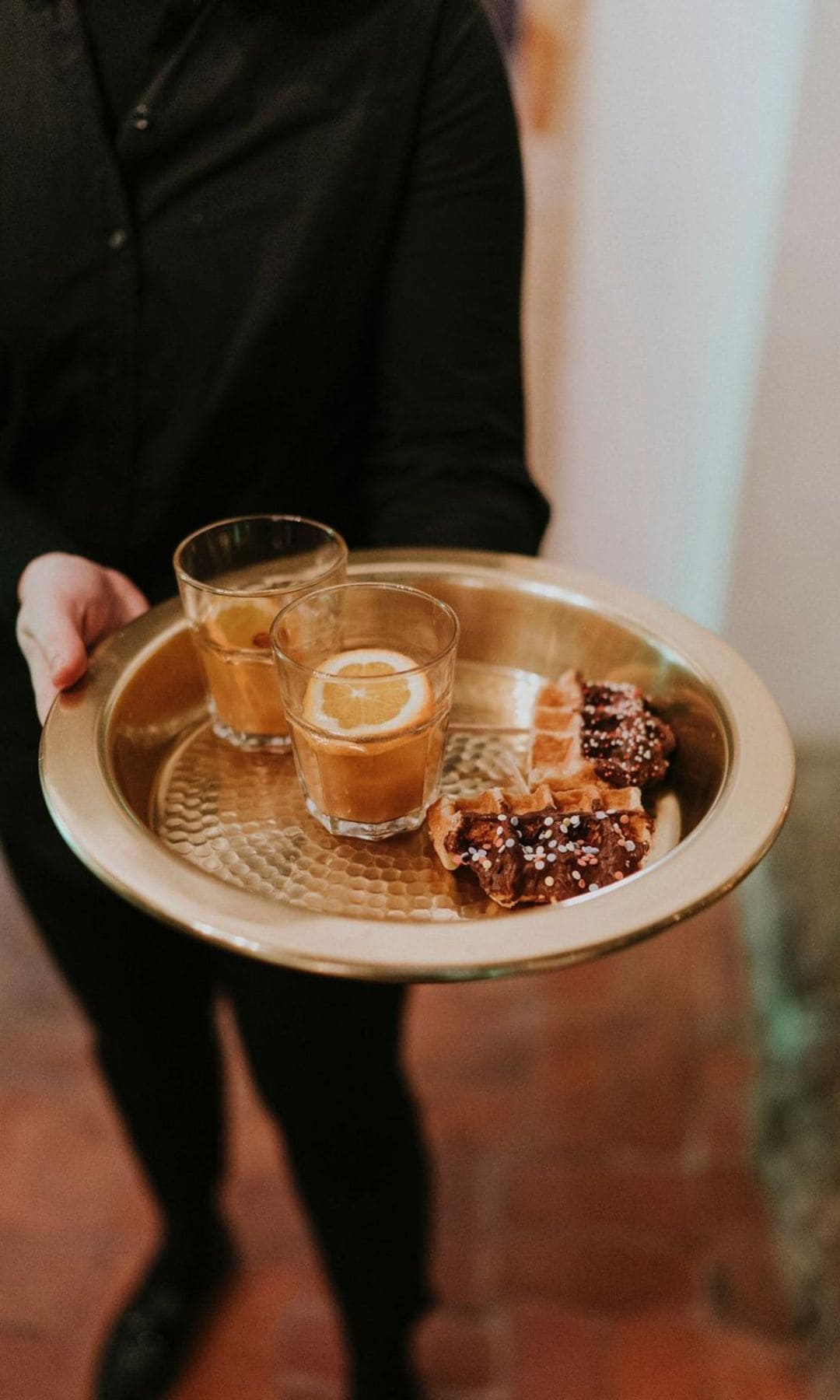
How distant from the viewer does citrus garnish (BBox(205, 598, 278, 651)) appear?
2.46 feet

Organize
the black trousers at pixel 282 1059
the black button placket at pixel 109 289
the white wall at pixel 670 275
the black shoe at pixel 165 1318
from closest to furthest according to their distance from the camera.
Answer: the black button placket at pixel 109 289
the black trousers at pixel 282 1059
the black shoe at pixel 165 1318
the white wall at pixel 670 275

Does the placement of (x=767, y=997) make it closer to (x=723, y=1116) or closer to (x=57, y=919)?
(x=723, y=1116)

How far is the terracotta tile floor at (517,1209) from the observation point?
125 centimetres

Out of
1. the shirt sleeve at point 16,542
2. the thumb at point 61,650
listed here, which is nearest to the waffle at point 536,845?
the thumb at point 61,650

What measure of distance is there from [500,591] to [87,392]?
15.1 inches

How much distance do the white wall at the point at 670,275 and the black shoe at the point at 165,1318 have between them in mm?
1202

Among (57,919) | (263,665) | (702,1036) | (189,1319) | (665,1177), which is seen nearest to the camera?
(263,665)

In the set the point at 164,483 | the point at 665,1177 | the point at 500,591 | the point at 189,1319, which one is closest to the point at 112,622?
the point at 164,483

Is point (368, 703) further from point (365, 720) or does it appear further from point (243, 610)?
point (243, 610)

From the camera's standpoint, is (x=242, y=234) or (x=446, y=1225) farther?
(x=446, y=1225)

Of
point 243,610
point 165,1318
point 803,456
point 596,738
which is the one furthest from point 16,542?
point 803,456

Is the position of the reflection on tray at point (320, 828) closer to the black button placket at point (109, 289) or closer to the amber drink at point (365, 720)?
the amber drink at point (365, 720)

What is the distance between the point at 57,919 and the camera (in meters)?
1.02

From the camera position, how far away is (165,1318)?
4.19ft
